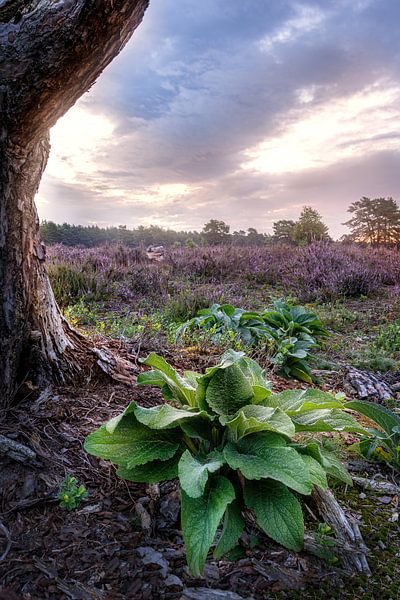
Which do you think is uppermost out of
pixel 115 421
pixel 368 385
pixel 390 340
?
pixel 115 421

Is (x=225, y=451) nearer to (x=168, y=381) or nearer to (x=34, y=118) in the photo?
(x=168, y=381)

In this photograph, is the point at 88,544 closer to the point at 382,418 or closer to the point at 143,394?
the point at 143,394

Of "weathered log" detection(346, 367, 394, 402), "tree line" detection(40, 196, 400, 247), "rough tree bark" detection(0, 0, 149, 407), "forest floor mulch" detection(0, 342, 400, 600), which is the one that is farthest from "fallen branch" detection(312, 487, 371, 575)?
"tree line" detection(40, 196, 400, 247)

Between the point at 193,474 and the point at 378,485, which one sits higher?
the point at 193,474

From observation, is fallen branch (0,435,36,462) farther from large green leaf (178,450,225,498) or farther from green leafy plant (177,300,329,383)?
green leafy plant (177,300,329,383)

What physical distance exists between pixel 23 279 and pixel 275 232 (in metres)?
21.5

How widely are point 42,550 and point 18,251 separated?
1.40 metres

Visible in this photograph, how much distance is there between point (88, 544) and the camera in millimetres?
1472

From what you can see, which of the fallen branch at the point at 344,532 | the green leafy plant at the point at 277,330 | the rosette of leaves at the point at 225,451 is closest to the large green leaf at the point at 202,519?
the rosette of leaves at the point at 225,451

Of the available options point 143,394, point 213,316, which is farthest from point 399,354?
point 143,394

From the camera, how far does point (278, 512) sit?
1.43 m

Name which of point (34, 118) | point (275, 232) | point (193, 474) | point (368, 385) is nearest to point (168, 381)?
point (193, 474)

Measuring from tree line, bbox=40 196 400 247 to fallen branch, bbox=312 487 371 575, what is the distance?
46.2ft

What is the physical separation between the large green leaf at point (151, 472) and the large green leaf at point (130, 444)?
65 mm
